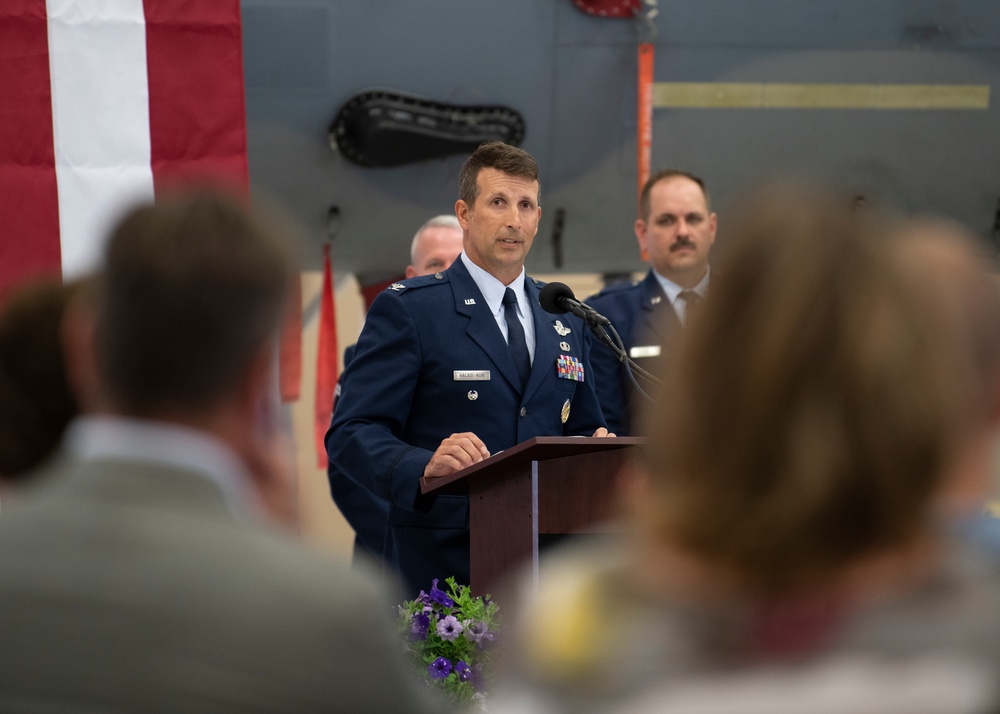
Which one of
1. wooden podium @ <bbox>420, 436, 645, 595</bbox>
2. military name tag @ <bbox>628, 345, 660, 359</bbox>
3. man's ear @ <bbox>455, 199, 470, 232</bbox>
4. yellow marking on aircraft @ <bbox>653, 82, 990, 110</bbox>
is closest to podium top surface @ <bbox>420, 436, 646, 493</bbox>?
wooden podium @ <bbox>420, 436, 645, 595</bbox>

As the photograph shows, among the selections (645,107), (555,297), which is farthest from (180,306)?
(645,107)

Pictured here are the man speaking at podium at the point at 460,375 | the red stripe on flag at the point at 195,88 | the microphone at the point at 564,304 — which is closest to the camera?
the microphone at the point at 564,304

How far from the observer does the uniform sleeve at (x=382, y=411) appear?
3.25 m

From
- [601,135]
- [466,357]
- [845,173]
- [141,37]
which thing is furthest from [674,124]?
[466,357]

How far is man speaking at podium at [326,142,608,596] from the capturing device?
3.41 m

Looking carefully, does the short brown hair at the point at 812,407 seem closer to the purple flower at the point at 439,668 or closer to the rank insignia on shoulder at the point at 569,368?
the purple flower at the point at 439,668

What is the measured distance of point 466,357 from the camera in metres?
3.54

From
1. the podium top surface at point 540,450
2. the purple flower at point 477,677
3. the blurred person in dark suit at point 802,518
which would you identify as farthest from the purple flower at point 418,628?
the blurred person in dark suit at point 802,518

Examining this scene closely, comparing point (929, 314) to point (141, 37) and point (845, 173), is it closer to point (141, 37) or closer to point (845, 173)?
point (141, 37)

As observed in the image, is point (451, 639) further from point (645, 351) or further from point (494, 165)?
point (645, 351)

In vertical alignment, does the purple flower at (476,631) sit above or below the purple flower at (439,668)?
above

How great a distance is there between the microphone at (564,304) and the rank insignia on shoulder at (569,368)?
0.42m

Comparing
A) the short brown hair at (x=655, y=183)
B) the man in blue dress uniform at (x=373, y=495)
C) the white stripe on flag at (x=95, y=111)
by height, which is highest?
the white stripe on flag at (x=95, y=111)

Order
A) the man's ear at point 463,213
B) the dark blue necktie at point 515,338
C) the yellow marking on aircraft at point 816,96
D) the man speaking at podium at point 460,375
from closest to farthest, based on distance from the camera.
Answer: the man speaking at podium at point 460,375 → the dark blue necktie at point 515,338 → the man's ear at point 463,213 → the yellow marking on aircraft at point 816,96
